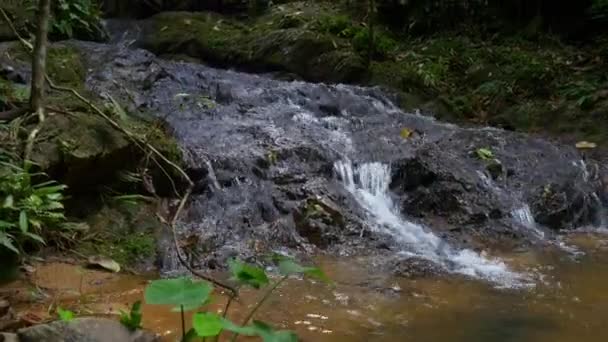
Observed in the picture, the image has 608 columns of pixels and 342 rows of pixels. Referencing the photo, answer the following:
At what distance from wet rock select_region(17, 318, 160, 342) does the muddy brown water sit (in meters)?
0.45

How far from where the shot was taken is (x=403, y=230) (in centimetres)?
645


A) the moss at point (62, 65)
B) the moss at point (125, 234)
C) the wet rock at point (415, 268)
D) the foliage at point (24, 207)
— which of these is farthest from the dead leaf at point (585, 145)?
the foliage at point (24, 207)

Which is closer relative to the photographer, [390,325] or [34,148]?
[390,325]

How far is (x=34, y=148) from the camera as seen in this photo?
519cm

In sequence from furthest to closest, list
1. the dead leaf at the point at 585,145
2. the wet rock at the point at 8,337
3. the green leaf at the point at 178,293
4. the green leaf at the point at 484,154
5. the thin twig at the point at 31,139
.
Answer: the dead leaf at the point at 585,145, the green leaf at the point at 484,154, the thin twig at the point at 31,139, the wet rock at the point at 8,337, the green leaf at the point at 178,293

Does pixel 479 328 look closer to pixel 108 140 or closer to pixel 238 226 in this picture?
pixel 238 226

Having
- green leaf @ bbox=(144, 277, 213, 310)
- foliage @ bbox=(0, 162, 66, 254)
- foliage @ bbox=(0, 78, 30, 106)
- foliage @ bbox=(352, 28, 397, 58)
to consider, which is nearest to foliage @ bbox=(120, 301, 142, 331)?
green leaf @ bbox=(144, 277, 213, 310)

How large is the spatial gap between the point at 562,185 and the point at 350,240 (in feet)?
8.90

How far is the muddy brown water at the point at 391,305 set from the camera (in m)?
3.96

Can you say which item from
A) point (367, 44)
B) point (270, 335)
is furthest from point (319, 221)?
point (367, 44)

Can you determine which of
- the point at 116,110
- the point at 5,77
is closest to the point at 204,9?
the point at 5,77

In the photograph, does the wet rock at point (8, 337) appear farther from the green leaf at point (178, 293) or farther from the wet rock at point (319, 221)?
the wet rock at point (319, 221)

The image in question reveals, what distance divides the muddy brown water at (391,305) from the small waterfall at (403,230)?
0.29 metres

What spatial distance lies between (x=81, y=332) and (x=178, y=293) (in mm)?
873
